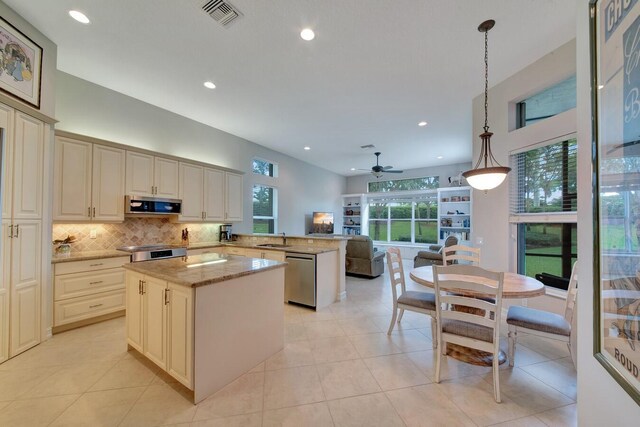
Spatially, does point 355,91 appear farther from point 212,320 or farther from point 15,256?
point 15,256

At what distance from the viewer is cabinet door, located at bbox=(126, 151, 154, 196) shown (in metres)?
3.60

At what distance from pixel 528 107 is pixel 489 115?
44 cm

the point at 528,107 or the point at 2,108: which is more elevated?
the point at 528,107

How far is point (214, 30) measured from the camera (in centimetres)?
243

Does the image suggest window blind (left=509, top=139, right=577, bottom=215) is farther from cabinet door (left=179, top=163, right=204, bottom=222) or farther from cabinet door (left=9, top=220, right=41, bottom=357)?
cabinet door (left=9, top=220, right=41, bottom=357)

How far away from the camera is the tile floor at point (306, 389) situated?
1660mm

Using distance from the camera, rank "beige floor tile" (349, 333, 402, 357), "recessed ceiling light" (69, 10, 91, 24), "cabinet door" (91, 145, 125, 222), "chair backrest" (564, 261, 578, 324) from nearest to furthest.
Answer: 1. "chair backrest" (564, 261, 578, 324)
2. "recessed ceiling light" (69, 10, 91, 24)
3. "beige floor tile" (349, 333, 402, 357)
4. "cabinet door" (91, 145, 125, 222)

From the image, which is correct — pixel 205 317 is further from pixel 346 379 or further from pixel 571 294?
pixel 571 294

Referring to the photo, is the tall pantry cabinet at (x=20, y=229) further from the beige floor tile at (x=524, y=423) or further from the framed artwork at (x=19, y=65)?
the beige floor tile at (x=524, y=423)

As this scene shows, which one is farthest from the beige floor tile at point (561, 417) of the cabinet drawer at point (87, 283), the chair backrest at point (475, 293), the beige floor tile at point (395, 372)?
the cabinet drawer at point (87, 283)

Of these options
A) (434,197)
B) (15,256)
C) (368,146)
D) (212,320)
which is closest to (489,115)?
(368,146)

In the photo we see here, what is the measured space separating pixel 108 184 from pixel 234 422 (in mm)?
3443

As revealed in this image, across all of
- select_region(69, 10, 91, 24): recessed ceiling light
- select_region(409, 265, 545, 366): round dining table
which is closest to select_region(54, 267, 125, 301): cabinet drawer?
select_region(69, 10, 91, 24): recessed ceiling light

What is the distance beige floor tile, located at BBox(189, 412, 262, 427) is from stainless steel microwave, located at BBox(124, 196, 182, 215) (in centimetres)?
306
